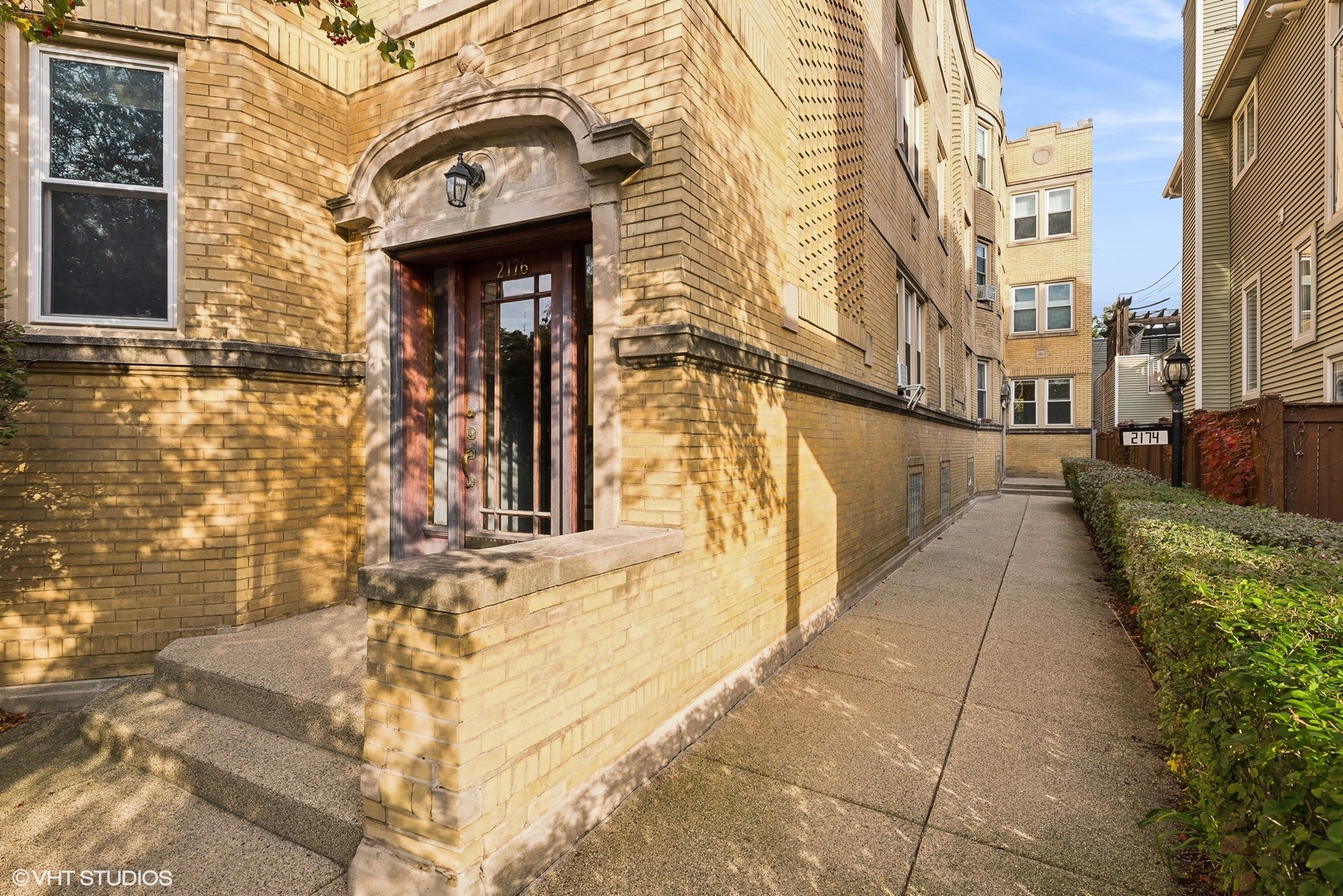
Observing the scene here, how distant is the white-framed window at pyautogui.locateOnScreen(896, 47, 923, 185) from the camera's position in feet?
32.5

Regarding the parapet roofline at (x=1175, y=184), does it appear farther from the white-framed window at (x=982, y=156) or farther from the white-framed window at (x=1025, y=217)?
the white-framed window at (x=1025, y=217)

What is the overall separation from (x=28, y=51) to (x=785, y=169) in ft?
18.5

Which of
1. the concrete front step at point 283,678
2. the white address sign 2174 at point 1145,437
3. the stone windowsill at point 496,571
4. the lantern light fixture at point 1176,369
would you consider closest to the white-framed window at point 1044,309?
the lantern light fixture at point 1176,369

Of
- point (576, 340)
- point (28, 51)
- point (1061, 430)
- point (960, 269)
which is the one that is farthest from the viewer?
point (1061, 430)

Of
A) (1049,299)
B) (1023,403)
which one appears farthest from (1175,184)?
(1023,403)

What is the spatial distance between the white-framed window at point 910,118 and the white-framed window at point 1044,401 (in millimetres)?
16808

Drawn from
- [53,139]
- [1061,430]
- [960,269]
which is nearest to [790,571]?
[53,139]

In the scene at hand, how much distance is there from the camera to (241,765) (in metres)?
3.23

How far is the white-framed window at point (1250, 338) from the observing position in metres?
12.7

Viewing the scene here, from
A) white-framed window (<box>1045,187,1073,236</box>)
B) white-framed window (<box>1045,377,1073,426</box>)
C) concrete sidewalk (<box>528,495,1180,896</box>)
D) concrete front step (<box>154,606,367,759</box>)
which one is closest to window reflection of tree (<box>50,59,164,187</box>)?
concrete front step (<box>154,606,367,759</box>)

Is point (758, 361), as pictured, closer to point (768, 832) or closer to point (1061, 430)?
point (768, 832)

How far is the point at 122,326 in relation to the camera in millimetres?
4648

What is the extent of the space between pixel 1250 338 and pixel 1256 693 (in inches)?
594

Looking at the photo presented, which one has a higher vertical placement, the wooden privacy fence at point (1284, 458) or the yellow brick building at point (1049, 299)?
the yellow brick building at point (1049, 299)
